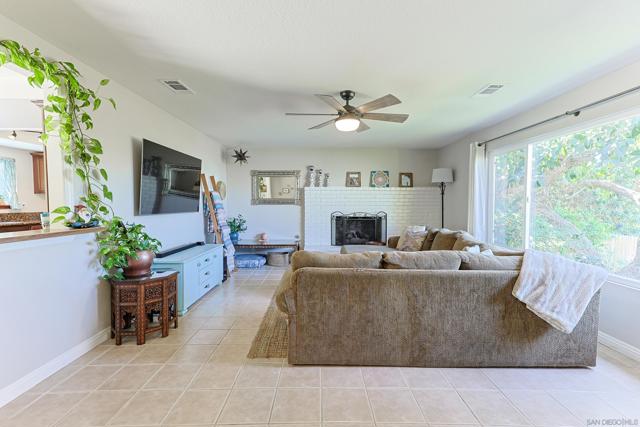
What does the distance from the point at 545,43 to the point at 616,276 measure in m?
2.01

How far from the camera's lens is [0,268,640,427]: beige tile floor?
5.33ft

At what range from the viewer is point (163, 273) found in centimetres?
275

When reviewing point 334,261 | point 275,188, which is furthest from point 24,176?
point 334,261

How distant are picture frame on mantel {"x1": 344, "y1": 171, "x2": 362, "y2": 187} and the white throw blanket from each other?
4167mm

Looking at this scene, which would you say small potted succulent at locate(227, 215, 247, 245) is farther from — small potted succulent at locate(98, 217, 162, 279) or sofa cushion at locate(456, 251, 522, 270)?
sofa cushion at locate(456, 251, 522, 270)

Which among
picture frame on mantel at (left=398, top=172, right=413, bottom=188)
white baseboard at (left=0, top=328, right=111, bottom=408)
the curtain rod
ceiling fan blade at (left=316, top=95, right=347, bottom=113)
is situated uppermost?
ceiling fan blade at (left=316, top=95, right=347, bottom=113)

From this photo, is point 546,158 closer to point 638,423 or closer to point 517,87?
point 517,87

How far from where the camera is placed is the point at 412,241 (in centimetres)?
456

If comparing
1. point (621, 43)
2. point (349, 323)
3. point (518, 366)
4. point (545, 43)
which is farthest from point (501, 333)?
point (621, 43)

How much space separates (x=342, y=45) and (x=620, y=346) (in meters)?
3.25

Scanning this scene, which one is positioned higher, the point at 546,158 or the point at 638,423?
the point at 546,158

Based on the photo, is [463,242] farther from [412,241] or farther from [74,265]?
[74,265]

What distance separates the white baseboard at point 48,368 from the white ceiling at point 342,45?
87.9 inches

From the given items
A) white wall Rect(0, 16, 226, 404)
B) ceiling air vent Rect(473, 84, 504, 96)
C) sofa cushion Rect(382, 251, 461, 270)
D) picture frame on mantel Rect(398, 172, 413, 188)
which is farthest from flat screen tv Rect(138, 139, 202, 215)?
picture frame on mantel Rect(398, 172, 413, 188)
